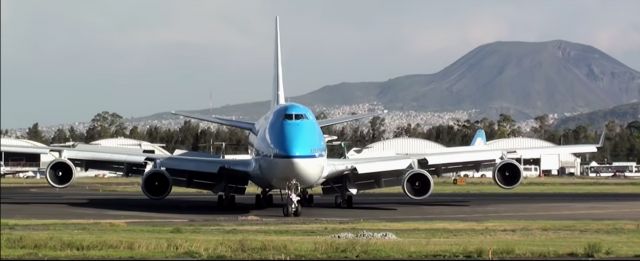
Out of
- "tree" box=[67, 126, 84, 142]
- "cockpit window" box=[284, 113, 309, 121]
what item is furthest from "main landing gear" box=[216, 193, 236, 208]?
"tree" box=[67, 126, 84, 142]

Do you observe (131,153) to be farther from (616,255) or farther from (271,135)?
(616,255)

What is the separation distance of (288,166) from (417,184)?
821cm

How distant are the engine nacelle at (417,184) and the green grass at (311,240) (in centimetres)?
978

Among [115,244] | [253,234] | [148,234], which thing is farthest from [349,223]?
[115,244]

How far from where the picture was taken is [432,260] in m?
22.9

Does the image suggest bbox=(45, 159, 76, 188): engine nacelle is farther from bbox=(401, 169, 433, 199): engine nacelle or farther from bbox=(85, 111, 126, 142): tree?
bbox=(85, 111, 126, 142): tree

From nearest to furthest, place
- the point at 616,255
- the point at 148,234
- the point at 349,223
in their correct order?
the point at 616,255 → the point at 148,234 → the point at 349,223

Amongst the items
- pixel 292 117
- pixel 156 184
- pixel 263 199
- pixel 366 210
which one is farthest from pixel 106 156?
pixel 366 210

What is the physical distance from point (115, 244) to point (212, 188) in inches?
949

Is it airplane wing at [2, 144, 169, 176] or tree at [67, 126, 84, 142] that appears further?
tree at [67, 126, 84, 142]

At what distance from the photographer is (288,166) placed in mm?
42250

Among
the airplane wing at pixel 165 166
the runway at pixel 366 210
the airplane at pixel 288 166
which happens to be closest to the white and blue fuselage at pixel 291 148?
the airplane at pixel 288 166

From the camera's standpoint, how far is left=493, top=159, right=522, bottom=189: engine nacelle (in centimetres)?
5062

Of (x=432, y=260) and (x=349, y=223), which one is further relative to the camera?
(x=349, y=223)
